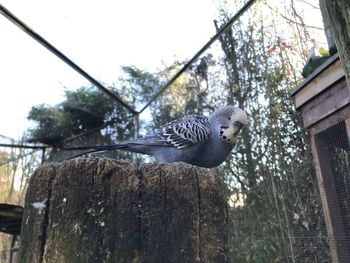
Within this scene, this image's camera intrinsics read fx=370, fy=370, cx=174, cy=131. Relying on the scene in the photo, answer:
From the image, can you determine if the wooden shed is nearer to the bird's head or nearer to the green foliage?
the bird's head

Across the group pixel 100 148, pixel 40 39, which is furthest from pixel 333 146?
pixel 40 39

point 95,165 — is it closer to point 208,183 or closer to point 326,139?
point 208,183

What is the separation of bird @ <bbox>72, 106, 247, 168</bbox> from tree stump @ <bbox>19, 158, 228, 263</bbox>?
0.69 metres

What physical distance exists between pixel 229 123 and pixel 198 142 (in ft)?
0.53

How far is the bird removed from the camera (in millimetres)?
1568

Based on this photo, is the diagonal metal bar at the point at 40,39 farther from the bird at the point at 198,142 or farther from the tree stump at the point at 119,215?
the tree stump at the point at 119,215

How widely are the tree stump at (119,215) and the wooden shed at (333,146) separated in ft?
4.46

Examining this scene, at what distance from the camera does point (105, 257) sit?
74 cm

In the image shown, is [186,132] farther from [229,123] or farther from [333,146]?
[333,146]

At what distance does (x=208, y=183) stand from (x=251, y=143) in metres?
2.72

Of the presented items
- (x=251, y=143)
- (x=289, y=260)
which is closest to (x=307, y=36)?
(x=251, y=143)

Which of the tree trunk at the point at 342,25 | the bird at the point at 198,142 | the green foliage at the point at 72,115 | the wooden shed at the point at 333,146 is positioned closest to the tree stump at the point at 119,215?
the tree trunk at the point at 342,25

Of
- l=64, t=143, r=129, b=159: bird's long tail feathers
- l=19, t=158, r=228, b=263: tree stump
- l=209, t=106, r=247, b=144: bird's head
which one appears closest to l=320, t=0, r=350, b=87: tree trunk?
l=19, t=158, r=228, b=263: tree stump

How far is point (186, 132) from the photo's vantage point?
1624 mm
